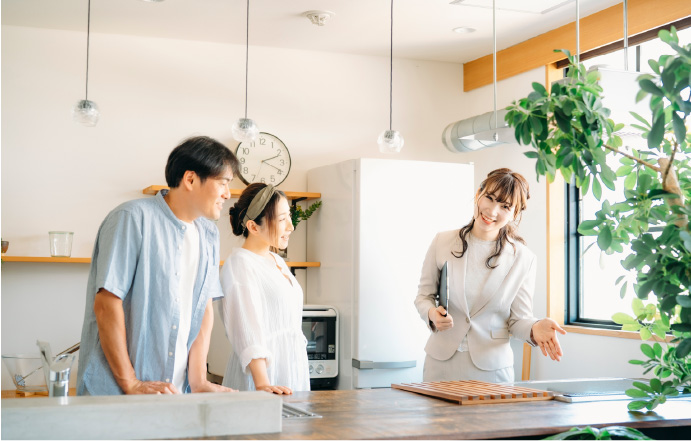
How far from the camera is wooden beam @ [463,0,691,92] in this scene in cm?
380

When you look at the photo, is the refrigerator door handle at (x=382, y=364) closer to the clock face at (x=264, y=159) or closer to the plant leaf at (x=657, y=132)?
the clock face at (x=264, y=159)

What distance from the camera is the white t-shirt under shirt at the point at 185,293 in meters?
2.23

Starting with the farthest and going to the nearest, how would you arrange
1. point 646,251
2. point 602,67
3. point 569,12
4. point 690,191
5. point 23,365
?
point 569,12, point 23,365, point 602,67, point 690,191, point 646,251

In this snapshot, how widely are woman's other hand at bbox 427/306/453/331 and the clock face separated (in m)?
2.09

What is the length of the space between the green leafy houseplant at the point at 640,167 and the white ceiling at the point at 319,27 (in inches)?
100

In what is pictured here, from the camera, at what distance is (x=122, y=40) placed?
462cm

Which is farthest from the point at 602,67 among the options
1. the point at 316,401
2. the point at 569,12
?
the point at 569,12

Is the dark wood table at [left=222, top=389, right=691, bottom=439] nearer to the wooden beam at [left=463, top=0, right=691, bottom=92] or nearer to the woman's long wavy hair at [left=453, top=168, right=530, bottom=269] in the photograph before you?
the woman's long wavy hair at [left=453, top=168, right=530, bottom=269]

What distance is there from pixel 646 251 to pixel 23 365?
2357 millimetres

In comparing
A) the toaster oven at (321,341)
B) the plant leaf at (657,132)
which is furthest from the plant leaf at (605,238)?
the toaster oven at (321,341)

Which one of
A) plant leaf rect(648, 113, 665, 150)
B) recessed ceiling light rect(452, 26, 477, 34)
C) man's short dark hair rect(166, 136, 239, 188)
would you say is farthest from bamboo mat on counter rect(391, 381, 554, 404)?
recessed ceiling light rect(452, 26, 477, 34)

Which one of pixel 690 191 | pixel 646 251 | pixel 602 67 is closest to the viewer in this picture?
pixel 646 251

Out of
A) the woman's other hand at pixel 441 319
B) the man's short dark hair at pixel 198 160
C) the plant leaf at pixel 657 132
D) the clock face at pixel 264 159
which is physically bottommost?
the woman's other hand at pixel 441 319

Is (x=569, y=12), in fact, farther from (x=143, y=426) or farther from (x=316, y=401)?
(x=143, y=426)
